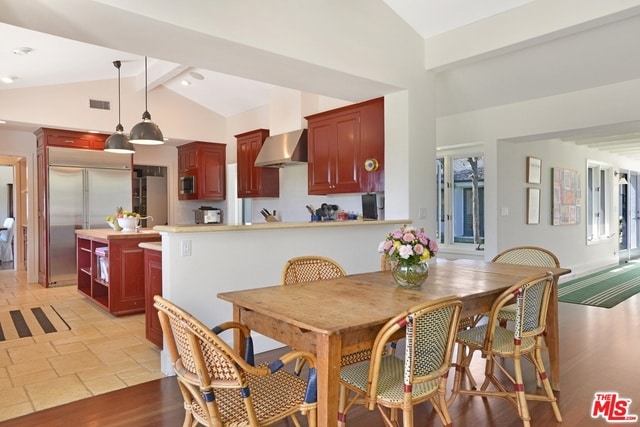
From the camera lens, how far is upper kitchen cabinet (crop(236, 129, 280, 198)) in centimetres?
660

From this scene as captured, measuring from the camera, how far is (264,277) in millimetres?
3438

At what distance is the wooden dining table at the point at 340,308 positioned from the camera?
159 centimetres

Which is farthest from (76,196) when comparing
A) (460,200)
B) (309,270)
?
(460,200)

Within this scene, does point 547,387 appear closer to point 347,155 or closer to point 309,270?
point 309,270

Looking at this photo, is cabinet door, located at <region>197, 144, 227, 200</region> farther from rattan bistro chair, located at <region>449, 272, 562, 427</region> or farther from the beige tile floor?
rattan bistro chair, located at <region>449, 272, 562, 427</region>

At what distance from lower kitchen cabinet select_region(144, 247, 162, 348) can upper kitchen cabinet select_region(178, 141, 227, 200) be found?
14.1ft

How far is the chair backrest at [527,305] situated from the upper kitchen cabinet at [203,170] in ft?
20.7

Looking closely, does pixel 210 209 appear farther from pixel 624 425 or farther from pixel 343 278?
pixel 624 425

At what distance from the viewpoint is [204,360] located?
5.03ft

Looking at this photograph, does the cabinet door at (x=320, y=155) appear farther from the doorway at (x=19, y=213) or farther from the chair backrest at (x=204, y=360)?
the doorway at (x=19, y=213)

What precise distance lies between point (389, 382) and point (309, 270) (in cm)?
102

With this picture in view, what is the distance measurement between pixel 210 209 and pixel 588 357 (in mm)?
6351

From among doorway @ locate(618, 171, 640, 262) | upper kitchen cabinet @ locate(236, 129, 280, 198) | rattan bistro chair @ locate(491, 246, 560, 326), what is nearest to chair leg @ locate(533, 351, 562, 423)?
rattan bistro chair @ locate(491, 246, 560, 326)

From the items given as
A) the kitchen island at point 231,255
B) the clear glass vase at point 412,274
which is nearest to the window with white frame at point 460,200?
the kitchen island at point 231,255
